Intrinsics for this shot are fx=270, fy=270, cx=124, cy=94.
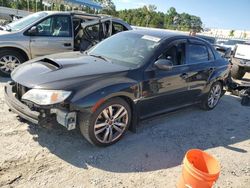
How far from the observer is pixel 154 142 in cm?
423

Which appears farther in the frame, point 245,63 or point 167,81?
point 245,63

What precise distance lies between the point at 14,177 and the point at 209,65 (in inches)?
166

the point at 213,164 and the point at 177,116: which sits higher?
the point at 213,164

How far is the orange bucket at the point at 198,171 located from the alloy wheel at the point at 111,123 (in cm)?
127

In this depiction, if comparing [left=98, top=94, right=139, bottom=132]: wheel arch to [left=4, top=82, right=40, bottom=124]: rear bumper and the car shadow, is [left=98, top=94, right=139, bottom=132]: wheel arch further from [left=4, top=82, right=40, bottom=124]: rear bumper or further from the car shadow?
[left=4, top=82, right=40, bottom=124]: rear bumper

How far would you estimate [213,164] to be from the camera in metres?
2.92

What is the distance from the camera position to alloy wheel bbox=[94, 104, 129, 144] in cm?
370

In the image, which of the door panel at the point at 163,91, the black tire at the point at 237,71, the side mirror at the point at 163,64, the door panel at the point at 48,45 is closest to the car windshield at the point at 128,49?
the side mirror at the point at 163,64

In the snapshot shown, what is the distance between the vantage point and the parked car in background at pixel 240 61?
10.3 meters

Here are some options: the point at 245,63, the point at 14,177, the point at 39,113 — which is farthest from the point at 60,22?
the point at 245,63

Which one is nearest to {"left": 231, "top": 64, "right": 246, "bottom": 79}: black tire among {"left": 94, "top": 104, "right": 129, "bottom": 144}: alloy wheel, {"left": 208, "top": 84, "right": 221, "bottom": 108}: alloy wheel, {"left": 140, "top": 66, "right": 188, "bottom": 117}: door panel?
{"left": 208, "top": 84, "right": 221, "bottom": 108}: alloy wheel

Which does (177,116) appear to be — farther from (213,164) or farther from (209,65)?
(213,164)

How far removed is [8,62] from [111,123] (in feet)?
13.4

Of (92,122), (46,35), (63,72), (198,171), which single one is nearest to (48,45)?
(46,35)
